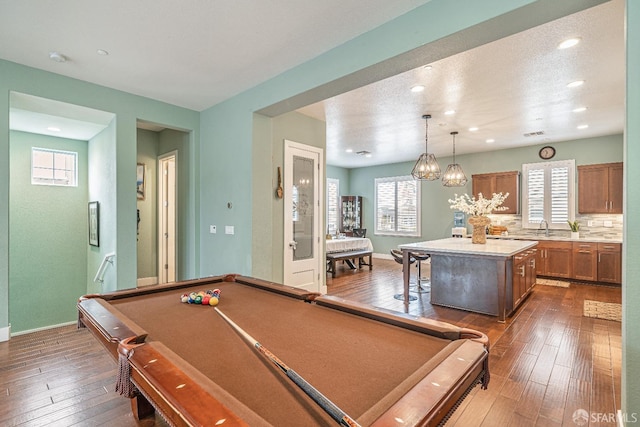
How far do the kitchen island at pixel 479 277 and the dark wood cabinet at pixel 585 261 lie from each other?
2.10 meters

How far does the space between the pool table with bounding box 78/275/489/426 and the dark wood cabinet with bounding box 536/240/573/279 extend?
6.30 metres

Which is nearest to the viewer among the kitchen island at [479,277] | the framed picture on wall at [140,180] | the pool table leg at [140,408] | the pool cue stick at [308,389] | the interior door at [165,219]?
the pool cue stick at [308,389]

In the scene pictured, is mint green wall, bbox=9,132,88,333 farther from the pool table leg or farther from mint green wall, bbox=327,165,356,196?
mint green wall, bbox=327,165,356,196

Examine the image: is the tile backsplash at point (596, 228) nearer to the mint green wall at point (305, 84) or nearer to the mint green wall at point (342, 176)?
the mint green wall at point (342, 176)

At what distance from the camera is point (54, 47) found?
→ 2.83 meters

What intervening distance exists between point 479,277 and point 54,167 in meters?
6.52

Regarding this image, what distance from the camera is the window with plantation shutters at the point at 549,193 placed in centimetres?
646

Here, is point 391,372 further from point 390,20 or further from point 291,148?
point 291,148

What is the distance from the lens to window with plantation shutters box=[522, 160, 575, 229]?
646 centimetres

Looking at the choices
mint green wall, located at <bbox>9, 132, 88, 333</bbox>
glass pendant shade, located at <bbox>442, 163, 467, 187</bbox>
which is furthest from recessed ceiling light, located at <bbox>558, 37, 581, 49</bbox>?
mint green wall, located at <bbox>9, 132, 88, 333</bbox>

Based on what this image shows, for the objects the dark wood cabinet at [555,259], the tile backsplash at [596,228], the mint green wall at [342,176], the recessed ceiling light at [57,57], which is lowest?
the dark wood cabinet at [555,259]

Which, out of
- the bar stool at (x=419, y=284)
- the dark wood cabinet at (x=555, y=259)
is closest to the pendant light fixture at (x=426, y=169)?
the bar stool at (x=419, y=284)

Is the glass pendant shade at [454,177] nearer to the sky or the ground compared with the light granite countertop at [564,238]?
nearer to the sky

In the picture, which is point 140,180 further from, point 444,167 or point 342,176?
point 444,167
